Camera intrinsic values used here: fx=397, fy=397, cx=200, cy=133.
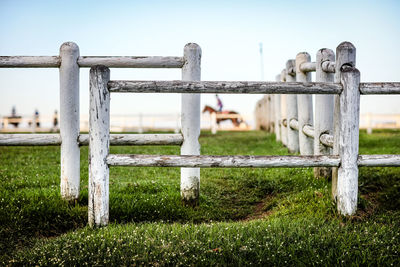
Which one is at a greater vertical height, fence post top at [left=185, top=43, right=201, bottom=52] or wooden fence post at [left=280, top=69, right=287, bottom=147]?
fence post top at [left=185, top=43, right=201, bottom=52]

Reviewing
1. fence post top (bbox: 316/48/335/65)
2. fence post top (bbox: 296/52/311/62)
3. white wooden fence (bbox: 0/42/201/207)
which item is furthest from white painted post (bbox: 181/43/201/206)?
fence post top (bbox: 296/52/311/62)

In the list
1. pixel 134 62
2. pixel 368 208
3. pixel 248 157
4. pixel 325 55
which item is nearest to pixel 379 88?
pixel 368 208

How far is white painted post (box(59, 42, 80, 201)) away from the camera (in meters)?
4.96

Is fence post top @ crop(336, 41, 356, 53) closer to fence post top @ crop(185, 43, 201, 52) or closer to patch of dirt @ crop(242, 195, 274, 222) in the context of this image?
fence post top @ crop(185, 43, 201, 52)

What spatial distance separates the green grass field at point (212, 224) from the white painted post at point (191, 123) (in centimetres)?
21

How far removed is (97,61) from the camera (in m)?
5.00

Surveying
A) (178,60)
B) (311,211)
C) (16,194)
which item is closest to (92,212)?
(16,194)

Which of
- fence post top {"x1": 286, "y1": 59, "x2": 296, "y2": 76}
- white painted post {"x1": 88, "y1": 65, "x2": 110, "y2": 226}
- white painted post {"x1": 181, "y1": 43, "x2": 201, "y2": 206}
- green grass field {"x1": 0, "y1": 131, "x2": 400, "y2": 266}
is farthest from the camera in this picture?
fence post top {"x1": 286, "y1": 59, "x2": 296, "y2": 76}

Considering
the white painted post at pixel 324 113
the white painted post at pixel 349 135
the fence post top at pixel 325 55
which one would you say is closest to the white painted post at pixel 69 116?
the white painted post at pixel 349 135

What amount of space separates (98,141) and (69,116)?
1081 mm

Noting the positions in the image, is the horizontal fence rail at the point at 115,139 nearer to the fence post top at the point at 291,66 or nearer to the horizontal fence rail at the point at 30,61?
the horizontal fence rail at the point at 30,61

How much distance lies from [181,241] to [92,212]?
1.15m

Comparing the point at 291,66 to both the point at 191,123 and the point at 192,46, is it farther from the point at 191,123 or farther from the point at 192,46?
the point at 191,123

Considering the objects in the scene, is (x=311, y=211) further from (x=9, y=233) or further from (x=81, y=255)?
(x=9, y=233)
